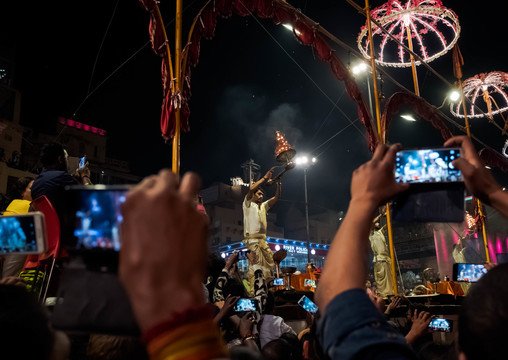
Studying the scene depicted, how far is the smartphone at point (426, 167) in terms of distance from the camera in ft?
4.79

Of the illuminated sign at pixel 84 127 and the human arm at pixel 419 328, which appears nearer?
the human arm at pixel 419 328

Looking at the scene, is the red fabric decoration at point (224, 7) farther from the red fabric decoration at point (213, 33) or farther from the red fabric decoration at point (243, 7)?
the red fabric decoration at point (243, 7)

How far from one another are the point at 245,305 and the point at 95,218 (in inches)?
130

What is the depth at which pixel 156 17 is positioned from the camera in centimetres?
645

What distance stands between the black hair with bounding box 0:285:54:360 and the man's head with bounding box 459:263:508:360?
112cm

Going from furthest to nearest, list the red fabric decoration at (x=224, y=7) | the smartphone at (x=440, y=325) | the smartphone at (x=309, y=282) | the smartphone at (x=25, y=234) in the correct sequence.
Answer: the smartphone at (x=309, y=282), the red fabric decoration at (x=224, y=7), the smartphone at (x=440, y=325), the smartphone at (x=25, y=234)

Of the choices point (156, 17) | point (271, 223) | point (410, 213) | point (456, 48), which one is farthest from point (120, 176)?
point (410, 213)

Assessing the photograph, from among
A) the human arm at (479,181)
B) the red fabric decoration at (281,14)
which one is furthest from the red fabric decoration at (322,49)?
the human arm at (479,181)

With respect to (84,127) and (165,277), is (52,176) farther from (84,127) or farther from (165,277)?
(84,127)

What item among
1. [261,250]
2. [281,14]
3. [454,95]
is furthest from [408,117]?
[261,250]

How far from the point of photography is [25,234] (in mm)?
1451

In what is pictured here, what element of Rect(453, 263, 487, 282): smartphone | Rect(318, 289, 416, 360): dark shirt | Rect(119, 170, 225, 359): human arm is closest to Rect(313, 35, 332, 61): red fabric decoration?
Rect(453, 263, 487, 282): smartphone

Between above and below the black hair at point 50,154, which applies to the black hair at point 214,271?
below

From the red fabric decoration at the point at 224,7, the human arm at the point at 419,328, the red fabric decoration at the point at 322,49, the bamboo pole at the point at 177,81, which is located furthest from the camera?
the red fabric decoration at the point at 322,49
